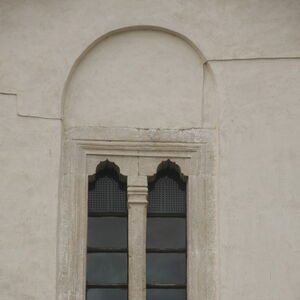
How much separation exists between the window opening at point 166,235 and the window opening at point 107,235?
20 centimetres

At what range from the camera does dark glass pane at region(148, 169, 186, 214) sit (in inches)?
631

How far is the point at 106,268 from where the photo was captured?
52.1 ft

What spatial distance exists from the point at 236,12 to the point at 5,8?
1784 millimetres

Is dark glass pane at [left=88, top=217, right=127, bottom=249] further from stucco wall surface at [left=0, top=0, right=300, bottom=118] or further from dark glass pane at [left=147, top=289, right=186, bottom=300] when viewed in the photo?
stucco wall surface at [left=0, top=0, right=300, bottom=118]

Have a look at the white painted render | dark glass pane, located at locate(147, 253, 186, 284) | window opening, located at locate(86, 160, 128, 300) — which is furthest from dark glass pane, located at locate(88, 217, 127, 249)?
the white painted render

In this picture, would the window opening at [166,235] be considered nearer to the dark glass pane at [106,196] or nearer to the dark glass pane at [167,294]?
the dark glass pane at [167,294]

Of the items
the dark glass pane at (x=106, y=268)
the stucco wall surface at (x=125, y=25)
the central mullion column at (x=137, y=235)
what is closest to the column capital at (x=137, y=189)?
the central mullion column at (x=137, y=235)

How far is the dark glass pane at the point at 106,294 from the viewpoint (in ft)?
51.9

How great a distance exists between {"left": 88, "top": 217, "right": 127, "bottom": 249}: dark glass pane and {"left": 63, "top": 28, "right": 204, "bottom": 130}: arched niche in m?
0.73

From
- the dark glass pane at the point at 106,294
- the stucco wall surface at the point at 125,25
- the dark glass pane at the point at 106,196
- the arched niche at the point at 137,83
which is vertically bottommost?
the dark glass pane at the point at 106,294

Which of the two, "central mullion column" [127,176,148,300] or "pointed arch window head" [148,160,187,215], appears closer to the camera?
"central mullion column" [127,176,148,300]

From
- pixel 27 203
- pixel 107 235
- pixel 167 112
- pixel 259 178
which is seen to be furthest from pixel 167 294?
pixel 167 112

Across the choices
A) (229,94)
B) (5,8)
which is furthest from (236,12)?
(5,8)

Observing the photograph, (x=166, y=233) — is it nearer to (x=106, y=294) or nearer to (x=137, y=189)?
(x=137, y=189)
